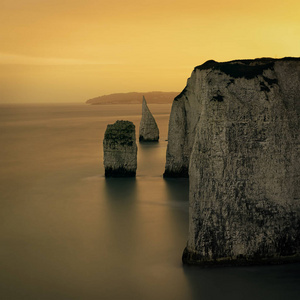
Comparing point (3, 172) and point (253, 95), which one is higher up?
point (253, 95)

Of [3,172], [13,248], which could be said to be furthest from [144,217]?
[3,172]

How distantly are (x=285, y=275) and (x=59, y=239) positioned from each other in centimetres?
822

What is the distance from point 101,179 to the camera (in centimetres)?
2702

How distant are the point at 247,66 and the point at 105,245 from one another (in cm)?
795

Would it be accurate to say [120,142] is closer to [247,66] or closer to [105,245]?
[105,245]

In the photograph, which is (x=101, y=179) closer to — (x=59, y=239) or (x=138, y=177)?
(x=138, y=177)

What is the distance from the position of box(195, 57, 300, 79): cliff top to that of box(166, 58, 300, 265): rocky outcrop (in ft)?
0.09

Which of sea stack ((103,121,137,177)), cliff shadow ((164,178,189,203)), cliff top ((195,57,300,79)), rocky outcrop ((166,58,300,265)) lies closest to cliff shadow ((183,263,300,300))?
rocky outcrop ((166,58,300,265))

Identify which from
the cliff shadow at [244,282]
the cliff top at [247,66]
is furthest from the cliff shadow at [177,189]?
the cliff top at [247,66]

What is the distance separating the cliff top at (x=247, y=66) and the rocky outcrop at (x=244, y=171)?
28 mm

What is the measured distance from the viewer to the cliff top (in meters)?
12.1

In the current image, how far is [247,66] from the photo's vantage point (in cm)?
1243

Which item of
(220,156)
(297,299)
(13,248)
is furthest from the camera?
(13,248)

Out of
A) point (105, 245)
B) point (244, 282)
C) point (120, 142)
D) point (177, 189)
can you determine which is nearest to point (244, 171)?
point (244, 282)
